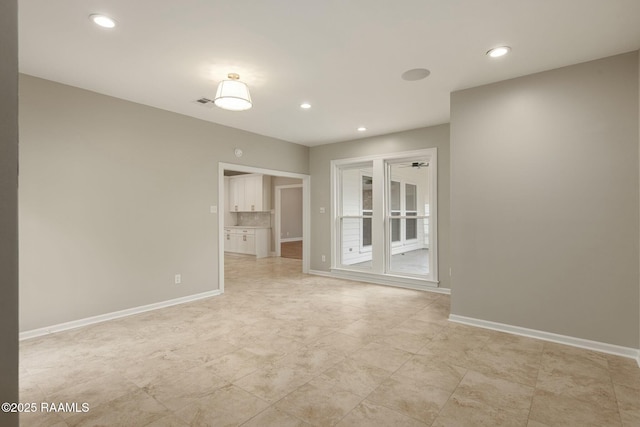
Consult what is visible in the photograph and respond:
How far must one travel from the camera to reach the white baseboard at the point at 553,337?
108 inches

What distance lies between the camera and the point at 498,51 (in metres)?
2.75

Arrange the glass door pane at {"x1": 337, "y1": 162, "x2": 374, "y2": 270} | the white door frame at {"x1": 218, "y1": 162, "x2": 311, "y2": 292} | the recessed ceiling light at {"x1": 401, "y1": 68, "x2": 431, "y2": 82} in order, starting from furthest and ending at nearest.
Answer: the glass door pane at {"x1": 337, "y1": 162, "x2": 374, "y2": 270}
the white door frame at {"x1": 218, "y1": 162, "x2": 311, "y2": 292}
the recessed ceiling light at {"x1": 401, "y1": 68, "x2": 431, "y2": 82}

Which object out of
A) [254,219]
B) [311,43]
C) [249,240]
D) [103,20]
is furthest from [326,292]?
[254,219]

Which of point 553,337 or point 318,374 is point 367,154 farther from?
point 318,374

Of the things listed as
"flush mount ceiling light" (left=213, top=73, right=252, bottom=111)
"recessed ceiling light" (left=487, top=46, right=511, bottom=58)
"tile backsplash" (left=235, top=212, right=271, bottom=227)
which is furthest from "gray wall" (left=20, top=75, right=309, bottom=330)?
"tile backsplash" (left=235, top=212, right=271, bottom=227)

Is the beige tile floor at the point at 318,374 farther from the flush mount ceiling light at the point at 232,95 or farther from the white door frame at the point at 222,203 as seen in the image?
the flush mount ceiling light at the point at 232,95

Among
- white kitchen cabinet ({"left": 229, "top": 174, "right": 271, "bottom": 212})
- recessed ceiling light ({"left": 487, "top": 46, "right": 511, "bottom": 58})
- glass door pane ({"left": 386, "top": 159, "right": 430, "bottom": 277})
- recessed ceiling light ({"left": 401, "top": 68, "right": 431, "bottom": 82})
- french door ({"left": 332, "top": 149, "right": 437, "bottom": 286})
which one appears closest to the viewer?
recessed ceiling light ({"left": 487, "top": 46, "right": 511, "bottom": 58})

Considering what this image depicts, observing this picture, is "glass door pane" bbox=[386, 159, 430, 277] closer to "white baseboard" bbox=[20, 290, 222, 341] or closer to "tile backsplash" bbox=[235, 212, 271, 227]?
"white baseboard" bbox=[20, 290, 222, 341]

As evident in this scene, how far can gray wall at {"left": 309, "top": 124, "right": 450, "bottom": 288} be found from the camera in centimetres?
499

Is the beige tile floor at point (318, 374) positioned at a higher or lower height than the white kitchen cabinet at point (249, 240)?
lower

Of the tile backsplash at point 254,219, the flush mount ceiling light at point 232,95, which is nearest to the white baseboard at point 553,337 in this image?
the flush mount ceiling light at point 232,95

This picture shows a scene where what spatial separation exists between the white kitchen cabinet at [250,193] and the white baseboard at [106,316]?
4.73 m

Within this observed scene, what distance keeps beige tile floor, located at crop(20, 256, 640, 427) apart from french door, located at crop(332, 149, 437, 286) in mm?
1906

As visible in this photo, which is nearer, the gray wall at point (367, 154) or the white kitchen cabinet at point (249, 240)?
the gray wall at point (367, 154)
